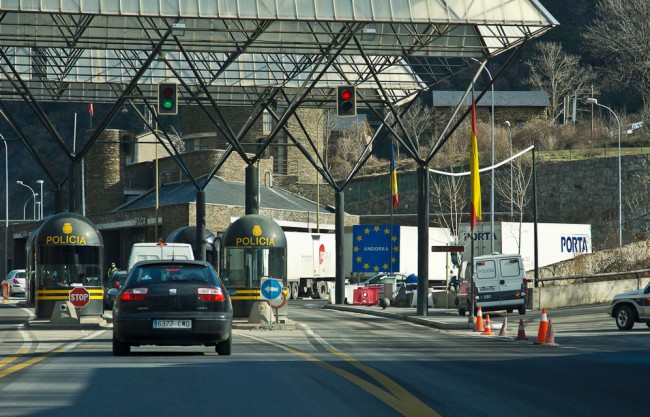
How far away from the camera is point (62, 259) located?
31.7 m

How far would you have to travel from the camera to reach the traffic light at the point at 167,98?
31906 millimetres

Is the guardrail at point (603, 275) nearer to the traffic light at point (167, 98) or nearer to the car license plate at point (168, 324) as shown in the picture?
the traffic light at point (167, 98)

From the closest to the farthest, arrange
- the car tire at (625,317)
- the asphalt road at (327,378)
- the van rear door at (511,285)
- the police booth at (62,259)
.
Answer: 1. the asphalt road at (327,378)
2. the car tire at (625,317)
3. the police booth at (62,259)
4. the van rear door at (511,285)

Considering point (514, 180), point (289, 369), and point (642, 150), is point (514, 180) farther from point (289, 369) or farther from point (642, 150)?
point (289, 369)

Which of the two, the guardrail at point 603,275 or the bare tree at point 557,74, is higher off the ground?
the bare tree at point 557,74

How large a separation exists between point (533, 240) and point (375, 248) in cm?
1901

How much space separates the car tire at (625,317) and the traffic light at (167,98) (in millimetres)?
13836

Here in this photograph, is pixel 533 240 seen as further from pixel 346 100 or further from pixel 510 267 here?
pixel 346 100

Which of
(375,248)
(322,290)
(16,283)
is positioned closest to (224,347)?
(375,248)

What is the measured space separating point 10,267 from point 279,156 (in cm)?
2495

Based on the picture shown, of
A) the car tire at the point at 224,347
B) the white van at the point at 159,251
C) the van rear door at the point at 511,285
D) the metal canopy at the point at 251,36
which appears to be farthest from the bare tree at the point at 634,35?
the car tire at the point at 224,347

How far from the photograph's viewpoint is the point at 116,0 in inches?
1201

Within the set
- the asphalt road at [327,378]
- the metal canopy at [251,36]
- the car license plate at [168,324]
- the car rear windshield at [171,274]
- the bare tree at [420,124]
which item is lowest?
the asphalt road at [327,378]

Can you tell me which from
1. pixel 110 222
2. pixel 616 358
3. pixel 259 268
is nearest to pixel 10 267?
pixel 110 222
